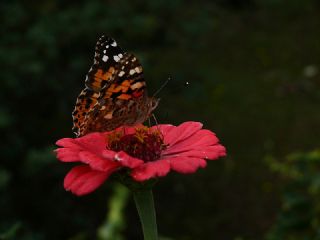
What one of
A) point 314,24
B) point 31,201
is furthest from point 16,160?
point 314,24

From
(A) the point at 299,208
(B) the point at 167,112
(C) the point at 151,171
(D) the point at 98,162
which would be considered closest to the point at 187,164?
(C) the point at 151,171

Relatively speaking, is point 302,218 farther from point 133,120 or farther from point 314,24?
point 314,24

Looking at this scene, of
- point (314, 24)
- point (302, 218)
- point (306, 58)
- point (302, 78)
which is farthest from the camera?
point (314, 24)

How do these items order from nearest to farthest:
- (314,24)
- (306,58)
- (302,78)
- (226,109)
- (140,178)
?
(140,178)
(226,109)
(302,78)
(306,58)
(314,24)

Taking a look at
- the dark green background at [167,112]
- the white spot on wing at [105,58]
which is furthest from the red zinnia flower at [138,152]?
the dark green background at [167,112]

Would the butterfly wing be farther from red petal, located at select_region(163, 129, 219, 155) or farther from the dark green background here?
the dark green background
